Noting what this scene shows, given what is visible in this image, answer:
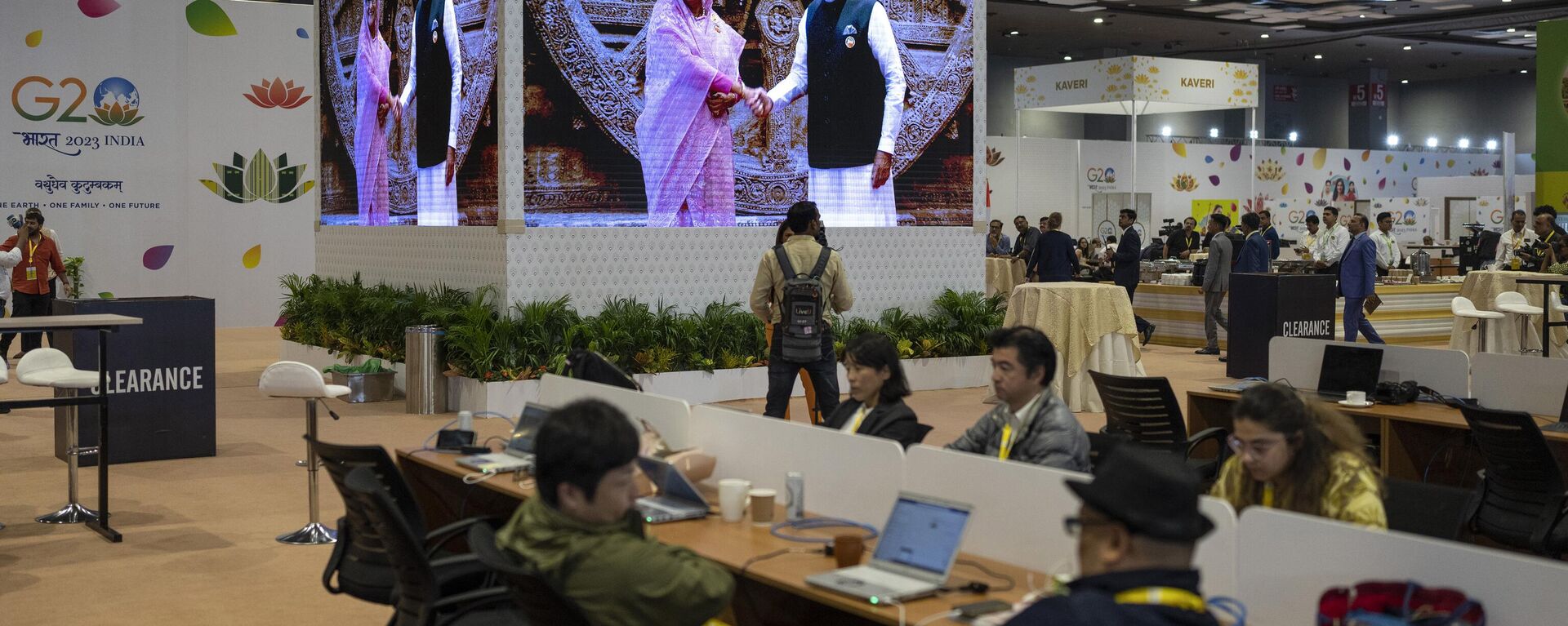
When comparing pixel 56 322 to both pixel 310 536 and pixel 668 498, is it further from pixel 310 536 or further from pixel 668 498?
pixel 668 498

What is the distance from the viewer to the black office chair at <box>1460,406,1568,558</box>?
4930mm

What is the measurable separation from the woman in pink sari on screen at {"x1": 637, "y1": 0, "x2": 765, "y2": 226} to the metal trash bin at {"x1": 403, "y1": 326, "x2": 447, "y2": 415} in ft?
6.40

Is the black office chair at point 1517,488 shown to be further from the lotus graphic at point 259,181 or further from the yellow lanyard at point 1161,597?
the lotus graphic at point 259,181

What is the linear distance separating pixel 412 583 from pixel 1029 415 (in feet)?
6.41

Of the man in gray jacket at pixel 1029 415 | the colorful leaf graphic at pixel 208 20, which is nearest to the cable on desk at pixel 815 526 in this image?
the man in gray jacket at pixel 1029 415

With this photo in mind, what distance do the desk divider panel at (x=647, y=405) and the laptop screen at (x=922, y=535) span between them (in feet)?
4.20

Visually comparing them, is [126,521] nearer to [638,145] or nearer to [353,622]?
[353,622]

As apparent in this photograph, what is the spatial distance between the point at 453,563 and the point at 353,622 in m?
1.11

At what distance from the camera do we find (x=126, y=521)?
6.91m

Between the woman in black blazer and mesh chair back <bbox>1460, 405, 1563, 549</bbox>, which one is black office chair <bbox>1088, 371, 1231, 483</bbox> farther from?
the woman in black blazer

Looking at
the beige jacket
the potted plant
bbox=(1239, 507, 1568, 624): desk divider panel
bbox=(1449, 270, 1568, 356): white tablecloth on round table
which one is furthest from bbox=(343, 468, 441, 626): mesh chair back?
bbox=(1449, 270, 1568, 356): white tablecloth on round table

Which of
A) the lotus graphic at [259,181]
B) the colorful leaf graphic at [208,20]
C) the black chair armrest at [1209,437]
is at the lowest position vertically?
the black chair armrest at [1209,437]

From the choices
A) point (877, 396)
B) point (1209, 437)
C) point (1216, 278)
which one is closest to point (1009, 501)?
point (877, 396)

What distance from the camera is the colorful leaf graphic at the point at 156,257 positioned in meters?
17.2
